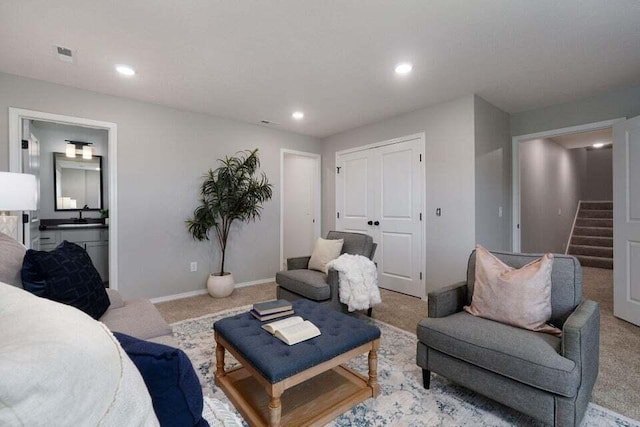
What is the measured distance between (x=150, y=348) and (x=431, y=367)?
5.30 ft

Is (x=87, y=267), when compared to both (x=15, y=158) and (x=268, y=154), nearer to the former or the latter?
(x=15, y=158)

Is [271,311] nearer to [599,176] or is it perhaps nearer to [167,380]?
[167,380]

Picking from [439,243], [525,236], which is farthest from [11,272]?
[525,236]

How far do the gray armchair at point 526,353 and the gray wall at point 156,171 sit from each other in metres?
2.99

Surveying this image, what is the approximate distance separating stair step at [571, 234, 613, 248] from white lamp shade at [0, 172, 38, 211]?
27.4 ft

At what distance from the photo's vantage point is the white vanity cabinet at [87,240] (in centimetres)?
376

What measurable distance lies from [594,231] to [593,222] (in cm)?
37

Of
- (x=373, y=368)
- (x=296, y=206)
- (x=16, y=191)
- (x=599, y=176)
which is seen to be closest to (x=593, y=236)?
(x=599, y=176)

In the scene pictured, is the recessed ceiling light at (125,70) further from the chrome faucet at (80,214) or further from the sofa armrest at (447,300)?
the sofa armrest at (447,300)

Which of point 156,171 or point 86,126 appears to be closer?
point 86,126

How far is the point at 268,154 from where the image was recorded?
445 cm

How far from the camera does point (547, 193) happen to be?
553cm

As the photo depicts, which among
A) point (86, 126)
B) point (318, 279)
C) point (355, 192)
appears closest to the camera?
point (318, 279)

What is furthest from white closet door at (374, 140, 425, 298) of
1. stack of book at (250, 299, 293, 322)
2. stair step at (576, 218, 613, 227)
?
stair step at (576, 218, 613, 227)
